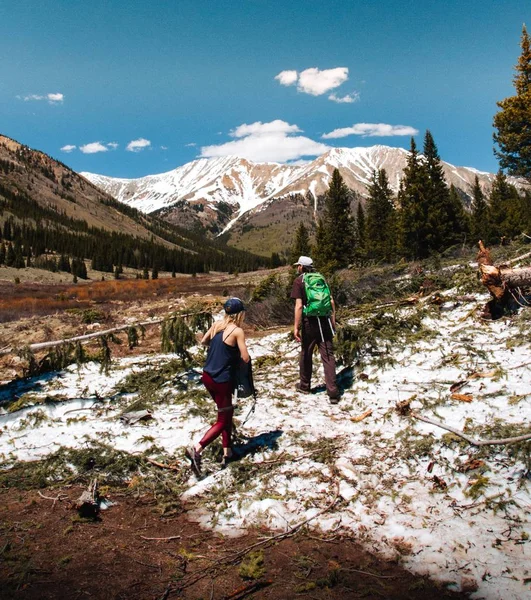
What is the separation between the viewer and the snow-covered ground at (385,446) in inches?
140

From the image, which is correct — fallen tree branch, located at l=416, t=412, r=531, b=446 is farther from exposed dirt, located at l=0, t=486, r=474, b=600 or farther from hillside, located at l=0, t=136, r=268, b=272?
hillside, located at l=0, t=136, r=268, b=272

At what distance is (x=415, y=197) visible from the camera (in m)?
38.3

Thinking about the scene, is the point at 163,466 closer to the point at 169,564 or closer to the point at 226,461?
the point at 226,461

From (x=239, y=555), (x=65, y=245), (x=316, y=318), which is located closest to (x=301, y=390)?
(x=316, y=318)

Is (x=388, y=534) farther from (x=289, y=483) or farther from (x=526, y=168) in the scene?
(x=526, y=168)

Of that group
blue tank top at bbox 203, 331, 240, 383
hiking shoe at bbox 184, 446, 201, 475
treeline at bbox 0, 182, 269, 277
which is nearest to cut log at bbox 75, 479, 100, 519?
hiking shoe at bbox 184, 446, 201, 475

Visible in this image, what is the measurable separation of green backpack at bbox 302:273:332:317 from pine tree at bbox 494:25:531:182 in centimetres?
2549

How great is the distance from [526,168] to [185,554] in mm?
30991

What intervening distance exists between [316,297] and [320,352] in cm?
102

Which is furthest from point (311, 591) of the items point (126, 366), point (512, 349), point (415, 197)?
point (415, 197)

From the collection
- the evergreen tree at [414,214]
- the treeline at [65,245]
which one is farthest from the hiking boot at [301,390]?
the treeline at [65,245]

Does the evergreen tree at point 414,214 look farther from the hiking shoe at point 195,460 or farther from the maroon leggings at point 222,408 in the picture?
the hiking shoe at point 195,460

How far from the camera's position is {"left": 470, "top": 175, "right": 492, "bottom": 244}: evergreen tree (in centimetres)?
4945

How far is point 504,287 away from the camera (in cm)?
775
